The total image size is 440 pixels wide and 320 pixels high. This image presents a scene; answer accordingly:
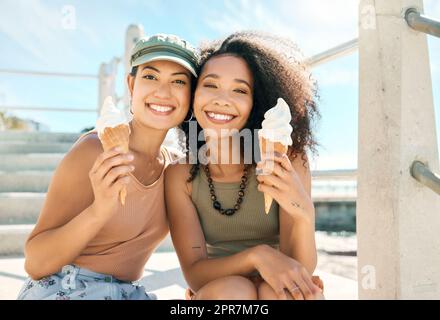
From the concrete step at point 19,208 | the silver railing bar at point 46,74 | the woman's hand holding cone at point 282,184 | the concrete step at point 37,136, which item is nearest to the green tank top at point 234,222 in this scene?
the woman's hand holding cone at point 282,184

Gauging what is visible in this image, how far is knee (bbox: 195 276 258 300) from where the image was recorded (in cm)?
144

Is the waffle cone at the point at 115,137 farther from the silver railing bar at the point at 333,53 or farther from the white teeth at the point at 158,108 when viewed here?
the silver railing bar at the point at 333,53

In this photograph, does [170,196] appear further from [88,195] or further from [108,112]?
[108,112]

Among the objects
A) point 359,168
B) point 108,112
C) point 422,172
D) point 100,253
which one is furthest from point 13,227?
point 422,172

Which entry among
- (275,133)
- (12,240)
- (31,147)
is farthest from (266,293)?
(31,147)

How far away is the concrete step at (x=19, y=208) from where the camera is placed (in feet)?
12.3

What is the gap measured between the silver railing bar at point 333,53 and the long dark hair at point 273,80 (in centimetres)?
18

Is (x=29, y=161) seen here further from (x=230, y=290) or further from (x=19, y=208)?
(x=230, y=290)

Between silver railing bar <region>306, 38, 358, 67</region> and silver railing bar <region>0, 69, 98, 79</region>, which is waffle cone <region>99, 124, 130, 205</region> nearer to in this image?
silver railing bar <region>306, 38, 358, 67</region>

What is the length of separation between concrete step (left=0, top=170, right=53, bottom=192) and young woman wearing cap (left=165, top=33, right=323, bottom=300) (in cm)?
254

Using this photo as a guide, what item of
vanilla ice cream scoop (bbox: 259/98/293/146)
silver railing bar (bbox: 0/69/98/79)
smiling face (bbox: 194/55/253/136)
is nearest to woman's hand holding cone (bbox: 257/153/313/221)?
vanilla ice cream scoop (bbox: 259/98/293/146)

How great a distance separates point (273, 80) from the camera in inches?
80.7
